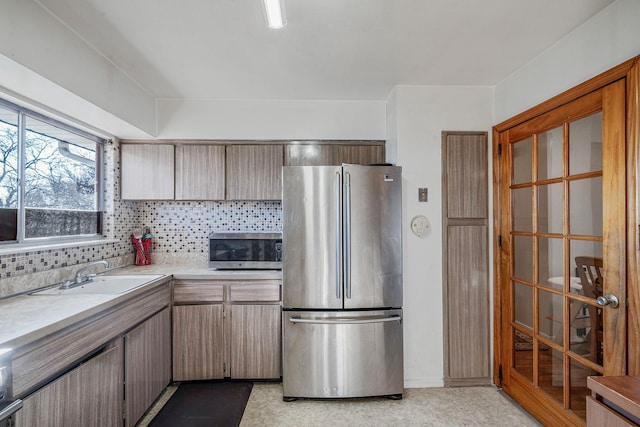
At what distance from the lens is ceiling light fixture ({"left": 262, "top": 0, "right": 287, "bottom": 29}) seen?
133 centimetres

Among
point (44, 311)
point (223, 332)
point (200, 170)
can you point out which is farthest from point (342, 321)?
point (200, 170)

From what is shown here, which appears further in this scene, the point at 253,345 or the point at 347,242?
the point at 253,345

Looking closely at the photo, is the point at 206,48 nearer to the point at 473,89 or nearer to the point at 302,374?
the point at 473,89

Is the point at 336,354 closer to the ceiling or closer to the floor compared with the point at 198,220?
closer to the floor

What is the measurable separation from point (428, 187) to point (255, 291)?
1.66 m

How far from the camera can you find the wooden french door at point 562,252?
1555 millimetres

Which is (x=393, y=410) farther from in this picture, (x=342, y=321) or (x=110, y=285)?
(x=110, y=285)

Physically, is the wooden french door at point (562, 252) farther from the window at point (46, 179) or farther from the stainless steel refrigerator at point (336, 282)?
the window at point (46, 179)

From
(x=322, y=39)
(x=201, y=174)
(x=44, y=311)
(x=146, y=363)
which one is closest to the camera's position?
(x=44, y=311)

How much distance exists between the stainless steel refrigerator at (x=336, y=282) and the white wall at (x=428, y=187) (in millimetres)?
310

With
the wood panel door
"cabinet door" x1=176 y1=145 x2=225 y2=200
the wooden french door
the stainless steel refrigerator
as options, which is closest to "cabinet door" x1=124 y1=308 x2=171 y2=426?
the stainless steel refrigerator

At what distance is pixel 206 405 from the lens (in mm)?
2242

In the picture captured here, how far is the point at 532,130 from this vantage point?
6.97 ft

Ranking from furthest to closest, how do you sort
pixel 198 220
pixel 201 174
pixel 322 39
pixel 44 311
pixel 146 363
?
pixel 198 220 < pixel 201 174 < pixel 146 363 < pixel 322 39 < pixel 44 311
